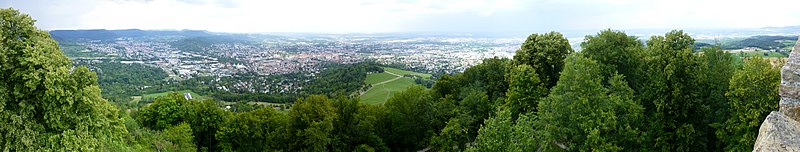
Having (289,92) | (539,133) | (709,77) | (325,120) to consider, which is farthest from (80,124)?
(289,92)

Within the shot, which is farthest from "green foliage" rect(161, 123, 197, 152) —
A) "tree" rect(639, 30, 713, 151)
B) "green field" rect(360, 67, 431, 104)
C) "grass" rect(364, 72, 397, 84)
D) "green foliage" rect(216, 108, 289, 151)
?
"grass" rect(364, 72, 397, 84)

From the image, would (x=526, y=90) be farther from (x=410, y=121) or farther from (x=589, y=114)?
(x=410, y=121)

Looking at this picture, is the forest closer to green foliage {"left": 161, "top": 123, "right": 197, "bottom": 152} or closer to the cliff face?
green foliage {"left": 161, "top": 123, "right": 197, "bottom": 152}

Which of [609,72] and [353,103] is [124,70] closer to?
[353,103]

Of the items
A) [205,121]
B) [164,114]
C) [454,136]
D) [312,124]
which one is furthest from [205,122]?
[454,136]

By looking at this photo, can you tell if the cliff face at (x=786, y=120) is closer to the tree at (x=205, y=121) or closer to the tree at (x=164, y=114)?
the tree at (x=205, y=121)

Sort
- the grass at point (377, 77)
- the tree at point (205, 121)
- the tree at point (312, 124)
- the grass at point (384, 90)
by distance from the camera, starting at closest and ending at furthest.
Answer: the tree at point (312, 124) < the tree at point (205, 121) < the grass at point (384, 90) < the grass at point (377, 77)

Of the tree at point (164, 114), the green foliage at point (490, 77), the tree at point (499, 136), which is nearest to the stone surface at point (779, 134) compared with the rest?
the tree at point (499, 136)
